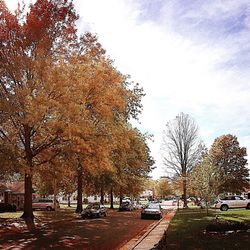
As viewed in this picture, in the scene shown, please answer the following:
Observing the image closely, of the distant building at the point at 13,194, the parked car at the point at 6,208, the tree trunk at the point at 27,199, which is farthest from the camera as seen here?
the distant building at the point at 13,194

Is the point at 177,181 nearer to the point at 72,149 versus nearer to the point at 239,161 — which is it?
the point at 239,161

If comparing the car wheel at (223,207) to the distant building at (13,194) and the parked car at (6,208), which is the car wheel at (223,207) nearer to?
the parked car at (6,208)

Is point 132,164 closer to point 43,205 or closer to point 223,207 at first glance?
point 223,207

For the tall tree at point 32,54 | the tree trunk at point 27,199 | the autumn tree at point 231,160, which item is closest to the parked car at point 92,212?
the tree trunk at point 27,199


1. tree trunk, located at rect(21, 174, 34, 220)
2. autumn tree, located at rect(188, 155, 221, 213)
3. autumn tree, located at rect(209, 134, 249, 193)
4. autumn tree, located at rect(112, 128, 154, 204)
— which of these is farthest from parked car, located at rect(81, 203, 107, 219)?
autumn tree, located at rect(209, 134, 249, 193)

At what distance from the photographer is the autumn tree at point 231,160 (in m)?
69.8

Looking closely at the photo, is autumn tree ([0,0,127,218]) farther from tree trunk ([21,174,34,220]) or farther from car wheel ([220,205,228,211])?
car wheel ([220,205,228,211])

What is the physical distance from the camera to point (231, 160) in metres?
74.0

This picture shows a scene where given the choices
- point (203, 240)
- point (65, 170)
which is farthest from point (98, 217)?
point (203, 240)

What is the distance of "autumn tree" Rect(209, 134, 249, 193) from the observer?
69.8 metres

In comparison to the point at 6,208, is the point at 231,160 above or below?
above

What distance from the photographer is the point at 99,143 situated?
77.5ft

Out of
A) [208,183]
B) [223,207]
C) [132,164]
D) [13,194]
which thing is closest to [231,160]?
[223,207]

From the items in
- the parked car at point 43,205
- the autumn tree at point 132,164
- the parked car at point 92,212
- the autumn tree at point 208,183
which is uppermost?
the autumn tree at point 132,164
